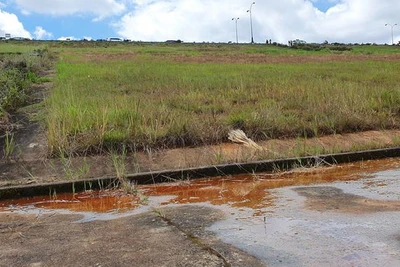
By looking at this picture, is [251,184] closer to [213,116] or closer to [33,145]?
[213,116]

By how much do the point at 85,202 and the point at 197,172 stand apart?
1.65 m

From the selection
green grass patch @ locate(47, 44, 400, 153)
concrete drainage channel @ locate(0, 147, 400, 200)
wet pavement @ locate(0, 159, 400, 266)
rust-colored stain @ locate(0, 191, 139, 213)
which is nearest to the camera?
wet pavement @ locate(0, 159, 400, 266)

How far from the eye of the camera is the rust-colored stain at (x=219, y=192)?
5.32 meters

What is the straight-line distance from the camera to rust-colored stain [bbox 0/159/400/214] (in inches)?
209

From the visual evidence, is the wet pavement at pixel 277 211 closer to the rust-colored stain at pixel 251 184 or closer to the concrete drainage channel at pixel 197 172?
the rust-colored stain at pixel 251 184

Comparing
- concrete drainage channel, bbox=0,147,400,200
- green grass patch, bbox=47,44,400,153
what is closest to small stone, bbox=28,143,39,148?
green grass patch, bbox=47,44,400,153

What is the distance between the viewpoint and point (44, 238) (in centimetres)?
404

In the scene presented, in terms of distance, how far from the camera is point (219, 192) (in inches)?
228

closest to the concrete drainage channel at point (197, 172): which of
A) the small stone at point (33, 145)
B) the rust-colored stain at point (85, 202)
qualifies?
the rust-colored stain at point (85, 202)

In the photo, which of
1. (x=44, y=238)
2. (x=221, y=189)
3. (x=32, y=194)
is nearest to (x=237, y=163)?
(x=221, y=189)

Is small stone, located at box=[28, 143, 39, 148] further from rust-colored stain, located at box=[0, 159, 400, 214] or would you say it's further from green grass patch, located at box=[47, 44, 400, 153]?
rust-colored stain, located at box=[0, 159, 400, 214]

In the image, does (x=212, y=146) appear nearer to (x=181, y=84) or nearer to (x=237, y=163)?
(x=237, y=163)

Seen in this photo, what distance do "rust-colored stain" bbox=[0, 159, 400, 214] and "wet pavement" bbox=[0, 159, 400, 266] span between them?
0.01m

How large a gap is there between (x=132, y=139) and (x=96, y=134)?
1.87 ft
